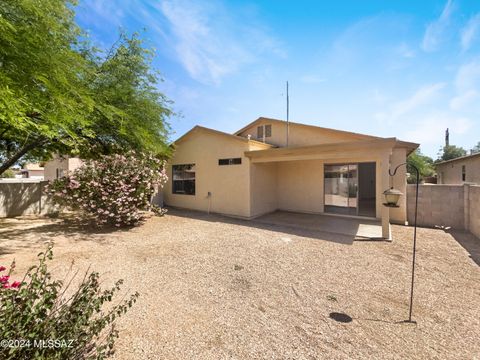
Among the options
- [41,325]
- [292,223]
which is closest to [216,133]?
[292,223]

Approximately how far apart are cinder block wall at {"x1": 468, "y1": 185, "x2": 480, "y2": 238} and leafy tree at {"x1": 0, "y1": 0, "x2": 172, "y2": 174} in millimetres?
11488

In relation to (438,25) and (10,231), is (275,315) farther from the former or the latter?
(10,231)

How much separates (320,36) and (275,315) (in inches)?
312

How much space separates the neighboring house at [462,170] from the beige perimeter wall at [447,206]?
860 centimetres

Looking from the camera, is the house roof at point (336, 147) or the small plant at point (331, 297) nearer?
the small plant at point (331, 297)

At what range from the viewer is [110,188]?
24.6 ft

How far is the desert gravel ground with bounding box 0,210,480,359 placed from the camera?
8.46 ft

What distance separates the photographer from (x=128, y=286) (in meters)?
3.88

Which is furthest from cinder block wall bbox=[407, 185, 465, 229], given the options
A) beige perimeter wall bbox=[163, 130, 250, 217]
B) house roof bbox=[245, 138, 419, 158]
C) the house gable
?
beige perimeter wall bbox=[163, 130, 250, 217]

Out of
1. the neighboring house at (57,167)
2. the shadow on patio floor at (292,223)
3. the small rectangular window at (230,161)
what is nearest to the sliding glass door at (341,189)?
the shadow on patio floor at (292,223)

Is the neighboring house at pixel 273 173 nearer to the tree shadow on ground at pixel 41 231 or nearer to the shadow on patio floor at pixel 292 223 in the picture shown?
the shadow on patio floor at pixel 292 223

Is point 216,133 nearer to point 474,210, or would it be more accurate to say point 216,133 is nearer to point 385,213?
point 385,213

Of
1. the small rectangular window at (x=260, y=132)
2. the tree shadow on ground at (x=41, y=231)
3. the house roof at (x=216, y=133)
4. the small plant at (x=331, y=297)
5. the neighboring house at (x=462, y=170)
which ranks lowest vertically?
the small plant at (x=331, y=297)

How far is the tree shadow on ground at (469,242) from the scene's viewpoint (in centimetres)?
546
